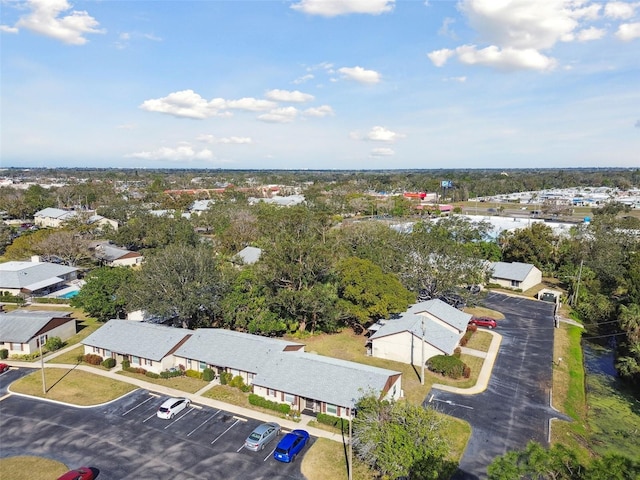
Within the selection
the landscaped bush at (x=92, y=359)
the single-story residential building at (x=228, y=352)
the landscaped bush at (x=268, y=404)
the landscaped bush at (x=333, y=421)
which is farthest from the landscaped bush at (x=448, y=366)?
the landscaped bush at (x=92, y=359)

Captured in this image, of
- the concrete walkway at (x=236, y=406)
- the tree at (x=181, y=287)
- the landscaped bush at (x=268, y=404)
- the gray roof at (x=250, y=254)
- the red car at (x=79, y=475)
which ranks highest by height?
the tree at (x=181, y=287)

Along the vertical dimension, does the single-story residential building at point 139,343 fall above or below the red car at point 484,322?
above

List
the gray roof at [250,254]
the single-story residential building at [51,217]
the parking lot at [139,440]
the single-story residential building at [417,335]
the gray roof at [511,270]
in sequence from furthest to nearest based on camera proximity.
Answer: the single-story residential building at [51,217] < the gray roof at [250,254] < the gray roof at [511,270] < the single-story residential building at [417,335] < the parking lot at [139,440]

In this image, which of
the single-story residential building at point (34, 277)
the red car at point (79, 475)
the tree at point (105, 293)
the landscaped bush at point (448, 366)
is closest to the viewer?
the red car at point (79, 475)

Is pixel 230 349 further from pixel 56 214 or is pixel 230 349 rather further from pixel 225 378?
pixel 56 214

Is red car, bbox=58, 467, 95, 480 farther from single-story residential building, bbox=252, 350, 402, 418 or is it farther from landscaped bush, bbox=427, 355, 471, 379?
landscaped bush, bbox=427, 355, 471, 379

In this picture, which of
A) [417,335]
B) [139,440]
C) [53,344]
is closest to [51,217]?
[53,344]

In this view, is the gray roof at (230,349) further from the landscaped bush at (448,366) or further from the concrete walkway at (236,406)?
the landscaped bush at (448,366)

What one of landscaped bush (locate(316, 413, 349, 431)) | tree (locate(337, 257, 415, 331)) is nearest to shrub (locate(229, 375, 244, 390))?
landscaped bush (locate(316, 413, 349, 431))
